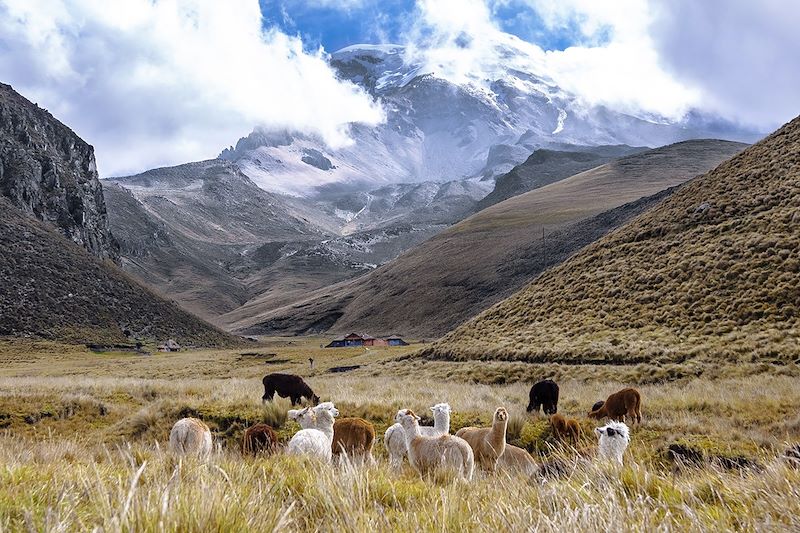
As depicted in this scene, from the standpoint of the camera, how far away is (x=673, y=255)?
40188mm

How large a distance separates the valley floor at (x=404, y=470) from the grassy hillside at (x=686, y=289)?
319 centimetres

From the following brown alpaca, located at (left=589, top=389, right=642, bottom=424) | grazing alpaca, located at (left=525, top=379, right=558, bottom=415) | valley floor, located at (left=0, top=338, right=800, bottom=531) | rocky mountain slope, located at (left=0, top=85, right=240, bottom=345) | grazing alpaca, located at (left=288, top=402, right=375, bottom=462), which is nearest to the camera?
valley floor, located at (left=0, top=338, right=800, bottom=531)

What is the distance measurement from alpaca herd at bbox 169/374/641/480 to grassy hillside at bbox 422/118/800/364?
56.8 feet

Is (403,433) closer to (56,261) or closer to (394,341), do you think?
(394,341)

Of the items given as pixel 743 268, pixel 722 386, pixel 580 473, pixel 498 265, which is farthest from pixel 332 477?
pixel 498 265

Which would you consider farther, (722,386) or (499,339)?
(499,339)

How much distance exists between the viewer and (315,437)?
9422 millimetres

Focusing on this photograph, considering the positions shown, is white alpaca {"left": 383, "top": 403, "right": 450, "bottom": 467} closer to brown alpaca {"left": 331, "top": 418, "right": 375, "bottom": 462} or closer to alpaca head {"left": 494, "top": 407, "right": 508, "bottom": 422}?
brown alpaca {"left": 331, "top": 418, "right": 375, "bottom": 462}

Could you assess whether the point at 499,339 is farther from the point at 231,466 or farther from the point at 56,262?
the point at 56,262

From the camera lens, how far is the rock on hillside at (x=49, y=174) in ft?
356

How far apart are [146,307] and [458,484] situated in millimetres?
107484

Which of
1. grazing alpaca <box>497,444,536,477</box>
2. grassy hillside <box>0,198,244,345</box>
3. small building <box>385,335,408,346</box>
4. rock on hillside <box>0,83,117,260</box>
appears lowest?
small building <box>385,335,408,346</box>

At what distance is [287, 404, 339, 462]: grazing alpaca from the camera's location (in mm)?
8484

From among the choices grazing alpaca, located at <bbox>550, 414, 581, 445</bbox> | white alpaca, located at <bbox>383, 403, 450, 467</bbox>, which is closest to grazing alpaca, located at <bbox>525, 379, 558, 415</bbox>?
grazing alpaca, located at <bbox>550, 414, 581, 445</bbox>
